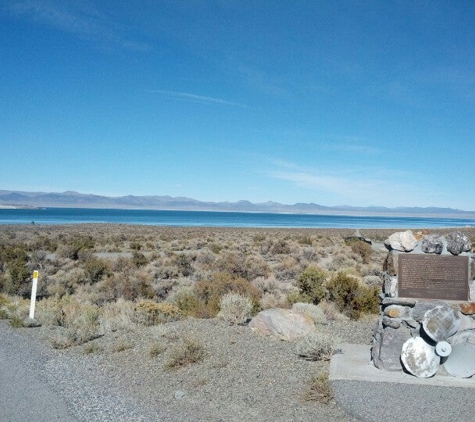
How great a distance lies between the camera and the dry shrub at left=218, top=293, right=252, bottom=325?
11.9 m

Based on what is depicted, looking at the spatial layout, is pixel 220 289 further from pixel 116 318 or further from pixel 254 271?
pixel 254 271

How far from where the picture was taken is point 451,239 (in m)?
8.33

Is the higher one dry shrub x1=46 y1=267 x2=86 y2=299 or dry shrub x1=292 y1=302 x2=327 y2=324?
dry shrub x1=292 y1=302 x2=327 y2=324

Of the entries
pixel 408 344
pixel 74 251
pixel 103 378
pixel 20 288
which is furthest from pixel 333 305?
pixel 74 251

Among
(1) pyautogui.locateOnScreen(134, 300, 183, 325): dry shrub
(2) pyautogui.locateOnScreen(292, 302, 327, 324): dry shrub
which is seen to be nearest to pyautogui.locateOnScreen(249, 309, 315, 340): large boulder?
(2) pyautogui.locateOnScreen(292, 302, 327, 324): dry shrub

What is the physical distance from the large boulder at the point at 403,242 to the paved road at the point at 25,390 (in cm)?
540

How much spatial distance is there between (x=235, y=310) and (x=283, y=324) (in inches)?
72.3

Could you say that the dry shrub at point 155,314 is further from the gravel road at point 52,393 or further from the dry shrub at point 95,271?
the dry shrub at point 95,271

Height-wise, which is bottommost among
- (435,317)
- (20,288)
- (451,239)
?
(20,288)

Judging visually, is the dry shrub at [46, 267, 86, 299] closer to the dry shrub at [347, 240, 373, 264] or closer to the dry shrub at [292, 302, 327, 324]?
the dry shrub at [292, 302, 327, 324]

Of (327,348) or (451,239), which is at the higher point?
(451,239)

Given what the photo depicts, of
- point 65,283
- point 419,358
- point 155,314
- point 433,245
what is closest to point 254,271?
point 65,283

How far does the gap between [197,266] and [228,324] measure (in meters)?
13.5

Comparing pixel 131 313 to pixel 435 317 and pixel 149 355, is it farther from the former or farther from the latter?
pixel 435 317
